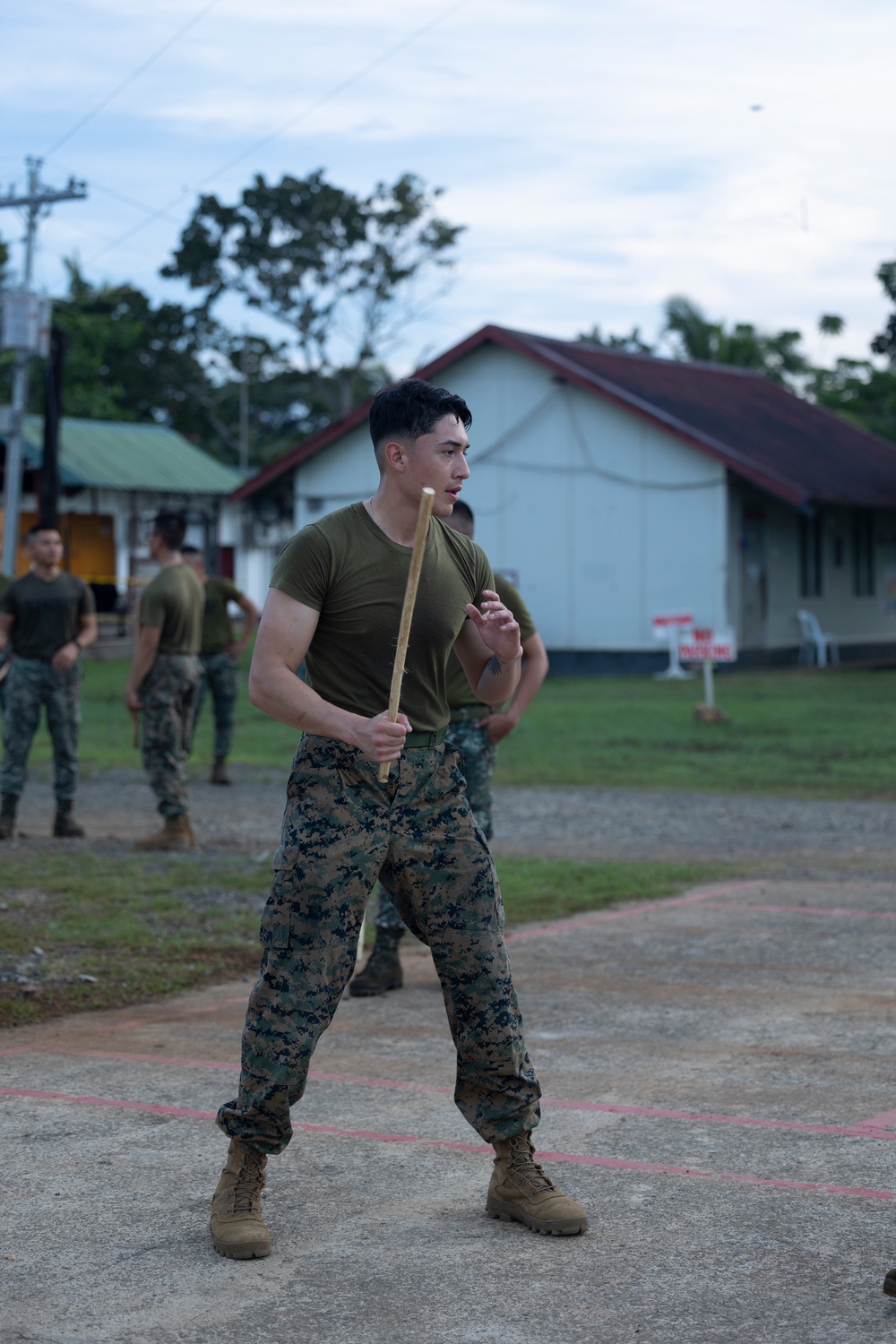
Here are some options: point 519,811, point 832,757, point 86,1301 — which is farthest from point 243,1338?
point 832,757

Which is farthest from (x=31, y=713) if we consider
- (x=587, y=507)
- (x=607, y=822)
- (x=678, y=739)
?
(x=587, y=507)

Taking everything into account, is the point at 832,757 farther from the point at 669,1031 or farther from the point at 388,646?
the point at 388,646

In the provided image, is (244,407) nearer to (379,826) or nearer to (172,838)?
(172,838)

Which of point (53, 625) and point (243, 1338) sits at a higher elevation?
point (53, 625)

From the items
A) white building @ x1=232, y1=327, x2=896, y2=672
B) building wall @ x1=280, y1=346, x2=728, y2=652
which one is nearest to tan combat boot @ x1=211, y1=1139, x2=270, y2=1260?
white building @ x1=232, y1=327, x2=896, y2=672

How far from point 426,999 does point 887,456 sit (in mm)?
32015

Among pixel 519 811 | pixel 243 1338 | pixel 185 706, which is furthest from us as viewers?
pixel 519 811

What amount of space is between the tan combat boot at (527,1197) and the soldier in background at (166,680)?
23.6 ft

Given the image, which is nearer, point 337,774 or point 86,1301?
point 86,1301

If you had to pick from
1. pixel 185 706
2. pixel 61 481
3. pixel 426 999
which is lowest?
pixel 426 999

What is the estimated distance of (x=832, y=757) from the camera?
17266mm

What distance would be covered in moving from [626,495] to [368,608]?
26.3 meters

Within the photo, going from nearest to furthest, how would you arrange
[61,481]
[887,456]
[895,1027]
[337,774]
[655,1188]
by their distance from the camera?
[337,774] → [655,1188] → [895,1027] → [887,456] → [61,481]

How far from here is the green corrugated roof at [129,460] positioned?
4125cm
